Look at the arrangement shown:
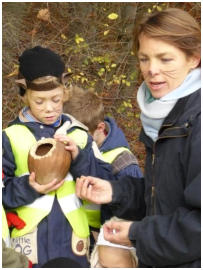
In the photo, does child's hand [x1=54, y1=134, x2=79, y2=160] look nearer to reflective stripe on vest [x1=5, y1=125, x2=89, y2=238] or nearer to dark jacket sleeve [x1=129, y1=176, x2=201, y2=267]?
reflective stripe on vest [x1=5, y1=125, x2=89, y2=238]

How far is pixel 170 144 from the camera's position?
212 cm

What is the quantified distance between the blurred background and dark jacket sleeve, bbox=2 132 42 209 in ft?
13.5

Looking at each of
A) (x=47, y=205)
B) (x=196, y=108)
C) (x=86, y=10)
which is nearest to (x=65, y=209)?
(x=47, y=205)

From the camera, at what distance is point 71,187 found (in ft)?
9.51

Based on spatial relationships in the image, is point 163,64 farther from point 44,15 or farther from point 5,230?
point 44,15

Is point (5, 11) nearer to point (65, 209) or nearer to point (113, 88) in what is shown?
point (113, 88)

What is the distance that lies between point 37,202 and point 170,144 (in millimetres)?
1116

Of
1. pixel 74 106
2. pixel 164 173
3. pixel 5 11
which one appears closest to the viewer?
pixel 164 173

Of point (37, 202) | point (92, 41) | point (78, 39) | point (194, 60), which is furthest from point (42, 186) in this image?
point (92, 41)

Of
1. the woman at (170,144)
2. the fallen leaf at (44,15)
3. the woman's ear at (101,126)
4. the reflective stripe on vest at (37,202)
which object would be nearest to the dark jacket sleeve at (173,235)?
the woman at (170,144)

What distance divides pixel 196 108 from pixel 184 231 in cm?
59

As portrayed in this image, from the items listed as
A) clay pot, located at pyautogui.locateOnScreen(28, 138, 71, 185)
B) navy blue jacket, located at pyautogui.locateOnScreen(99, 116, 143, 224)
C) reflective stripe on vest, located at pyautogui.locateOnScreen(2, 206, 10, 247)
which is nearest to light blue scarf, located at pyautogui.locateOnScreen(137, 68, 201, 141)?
clay pot, located at pyautogui.locateOnScreen(28, 138, 71, 185)

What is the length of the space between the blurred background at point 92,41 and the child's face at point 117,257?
4484 mm

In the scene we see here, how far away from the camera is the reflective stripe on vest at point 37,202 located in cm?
280
